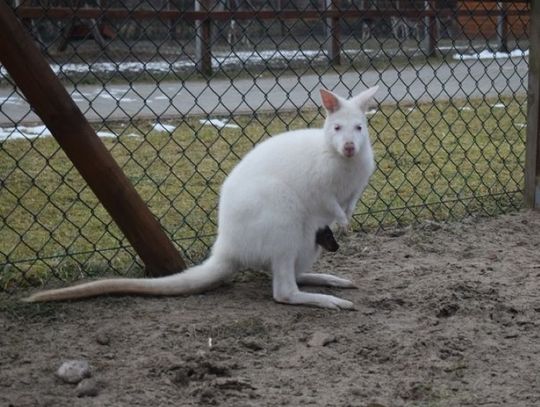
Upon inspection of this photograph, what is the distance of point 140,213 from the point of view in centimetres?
344

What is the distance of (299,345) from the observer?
2988 mm

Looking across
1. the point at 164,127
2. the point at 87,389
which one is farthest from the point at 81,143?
the point at 164,127

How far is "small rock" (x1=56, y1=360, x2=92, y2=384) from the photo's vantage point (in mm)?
2637

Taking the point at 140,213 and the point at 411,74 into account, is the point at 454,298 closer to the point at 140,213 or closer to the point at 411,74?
the point at 140,213

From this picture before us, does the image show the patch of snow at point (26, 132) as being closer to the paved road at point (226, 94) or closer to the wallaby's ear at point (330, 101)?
the paved road at point (226, 94)

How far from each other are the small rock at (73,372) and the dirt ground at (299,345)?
0.02 metres

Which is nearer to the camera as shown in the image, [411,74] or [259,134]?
[259,134]

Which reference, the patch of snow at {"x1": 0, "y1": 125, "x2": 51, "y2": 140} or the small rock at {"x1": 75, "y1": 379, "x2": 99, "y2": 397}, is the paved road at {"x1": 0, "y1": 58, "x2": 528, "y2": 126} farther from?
the small rock at {"x1": 75, "y1": 379, "x2": 99, "y2": 397}

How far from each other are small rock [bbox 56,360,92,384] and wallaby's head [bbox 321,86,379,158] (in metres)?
1.19

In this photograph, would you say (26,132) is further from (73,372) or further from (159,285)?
(73,372)

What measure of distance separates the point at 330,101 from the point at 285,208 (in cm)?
44

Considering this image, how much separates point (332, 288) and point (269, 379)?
3.16 feet

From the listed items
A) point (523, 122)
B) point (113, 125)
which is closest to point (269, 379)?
point (113, 125)

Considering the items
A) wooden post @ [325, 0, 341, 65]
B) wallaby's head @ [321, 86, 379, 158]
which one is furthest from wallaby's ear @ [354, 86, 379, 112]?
wooden post @ [325, 0, 341, 65]
